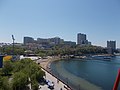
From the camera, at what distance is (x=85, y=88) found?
1875 centimetres

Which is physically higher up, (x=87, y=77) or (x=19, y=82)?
(x=19, y=82)

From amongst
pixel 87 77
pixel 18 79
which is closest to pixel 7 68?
pixel 18 79

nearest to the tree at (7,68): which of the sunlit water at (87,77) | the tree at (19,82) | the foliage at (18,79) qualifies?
the foliage at (18,79)

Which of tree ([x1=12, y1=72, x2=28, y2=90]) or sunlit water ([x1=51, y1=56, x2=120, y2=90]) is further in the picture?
sunlit water ([x1=51, y1=56, x2=120, y2=90])

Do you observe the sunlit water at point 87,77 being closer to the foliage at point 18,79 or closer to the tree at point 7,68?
the foliage at point 18,79

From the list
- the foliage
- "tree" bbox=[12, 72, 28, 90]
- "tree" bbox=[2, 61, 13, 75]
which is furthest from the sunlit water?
"tree" bbox=[12, 72, 28, 90]

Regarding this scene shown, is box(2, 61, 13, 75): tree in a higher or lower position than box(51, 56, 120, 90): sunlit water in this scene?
higher

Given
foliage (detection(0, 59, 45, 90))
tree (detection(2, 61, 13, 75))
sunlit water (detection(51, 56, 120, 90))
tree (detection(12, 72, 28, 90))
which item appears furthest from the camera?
tree (detection(2, 61, 13, 75))

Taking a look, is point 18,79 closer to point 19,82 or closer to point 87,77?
point 19,82

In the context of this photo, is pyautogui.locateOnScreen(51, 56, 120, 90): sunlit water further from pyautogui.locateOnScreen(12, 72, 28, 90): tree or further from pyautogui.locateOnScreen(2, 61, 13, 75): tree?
pyautogui.locateOnScreen(12, 72, 28, 90): tree

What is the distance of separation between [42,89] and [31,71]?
330 cm

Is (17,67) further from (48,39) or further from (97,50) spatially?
(48,39)

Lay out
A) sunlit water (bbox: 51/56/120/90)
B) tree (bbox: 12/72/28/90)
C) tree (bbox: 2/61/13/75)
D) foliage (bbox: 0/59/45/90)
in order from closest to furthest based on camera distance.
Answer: foliage (bbox: 0/59/45/90) < tree (bbox: 12/72/28/90) < sunlit water (bbox: 51/56/120/90) < tree (bbox: 2/61/13/75)

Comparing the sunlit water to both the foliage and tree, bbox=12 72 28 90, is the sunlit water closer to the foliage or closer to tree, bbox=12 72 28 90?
the foliage
